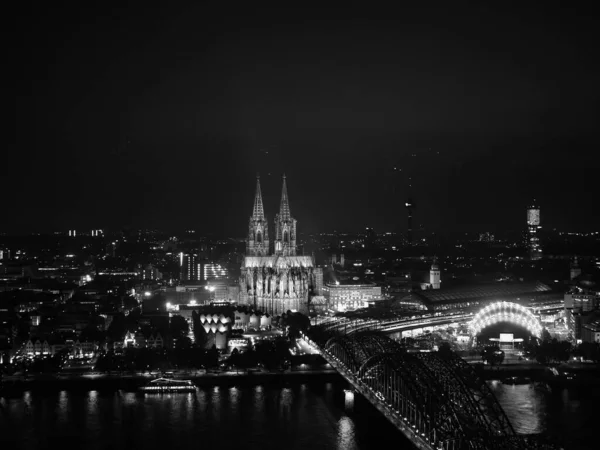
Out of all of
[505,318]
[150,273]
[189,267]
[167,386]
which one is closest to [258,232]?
[505,318]

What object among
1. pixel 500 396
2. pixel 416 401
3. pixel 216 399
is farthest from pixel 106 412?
pixel 500 396

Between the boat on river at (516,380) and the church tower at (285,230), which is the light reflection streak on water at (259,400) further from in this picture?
the church tower at (285,230)

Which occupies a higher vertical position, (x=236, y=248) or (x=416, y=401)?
(x=236, y=248)

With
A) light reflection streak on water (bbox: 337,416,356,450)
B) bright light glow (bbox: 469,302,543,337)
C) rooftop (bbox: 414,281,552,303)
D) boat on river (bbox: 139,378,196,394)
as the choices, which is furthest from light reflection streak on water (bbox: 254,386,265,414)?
rooftop (bbox: 414,281,552,303)

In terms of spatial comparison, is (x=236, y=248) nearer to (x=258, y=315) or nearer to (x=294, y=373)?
(x=258, y=315)

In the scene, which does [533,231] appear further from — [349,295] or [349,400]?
[349,400]

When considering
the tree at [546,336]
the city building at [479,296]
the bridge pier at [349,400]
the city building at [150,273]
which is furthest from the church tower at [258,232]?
the bridge pier at [349,400]

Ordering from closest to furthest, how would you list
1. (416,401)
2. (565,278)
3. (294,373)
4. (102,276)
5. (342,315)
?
(416,401), (294,373), (342,315), (565,278), (102,276)
